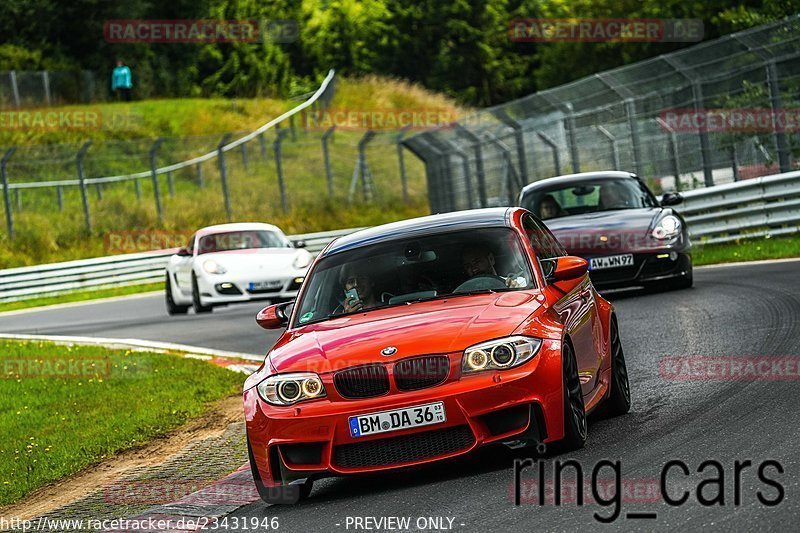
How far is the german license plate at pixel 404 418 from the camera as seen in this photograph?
7062mm

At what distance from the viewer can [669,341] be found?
40.0 feet

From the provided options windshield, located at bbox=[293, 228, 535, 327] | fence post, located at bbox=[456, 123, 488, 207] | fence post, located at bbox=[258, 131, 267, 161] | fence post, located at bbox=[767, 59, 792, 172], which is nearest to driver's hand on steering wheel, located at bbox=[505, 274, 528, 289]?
windshield, located at bbox=[293, 228, 535, 327]

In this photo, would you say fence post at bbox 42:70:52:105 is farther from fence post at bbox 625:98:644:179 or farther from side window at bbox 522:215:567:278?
side window at bbox 522:215:567:278

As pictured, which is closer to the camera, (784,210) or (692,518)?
(692,518)

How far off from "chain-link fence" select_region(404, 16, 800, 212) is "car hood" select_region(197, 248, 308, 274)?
23.7 feet

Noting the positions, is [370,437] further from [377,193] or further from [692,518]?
[377,193]

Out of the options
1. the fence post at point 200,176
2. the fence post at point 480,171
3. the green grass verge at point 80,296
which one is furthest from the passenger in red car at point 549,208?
the fence post at point 200,176

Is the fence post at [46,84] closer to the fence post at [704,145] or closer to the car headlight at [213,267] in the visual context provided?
the car headlight at [213,267]

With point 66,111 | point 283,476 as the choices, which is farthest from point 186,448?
point 66,111

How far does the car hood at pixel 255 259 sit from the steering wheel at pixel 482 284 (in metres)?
13.0

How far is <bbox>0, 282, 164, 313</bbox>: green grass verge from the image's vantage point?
31.8m

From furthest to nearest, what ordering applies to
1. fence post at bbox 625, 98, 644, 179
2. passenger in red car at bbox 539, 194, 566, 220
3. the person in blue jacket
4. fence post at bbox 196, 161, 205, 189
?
1. the person in blue jacket
2. fence post at bbox 196, 161, 205, 189
3. fence post at bbox 625, 98, 644, 179
4. passenger in red car at bbox 539, 194, 566, 220

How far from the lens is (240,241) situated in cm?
2231

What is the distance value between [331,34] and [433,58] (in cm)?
730
